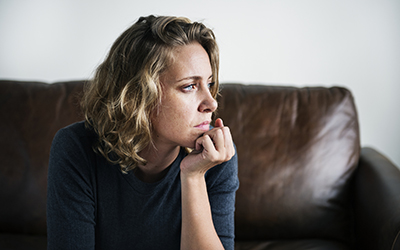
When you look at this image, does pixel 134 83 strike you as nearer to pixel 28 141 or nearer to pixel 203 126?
pixel 203 126

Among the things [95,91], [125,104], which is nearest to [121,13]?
[95,91]

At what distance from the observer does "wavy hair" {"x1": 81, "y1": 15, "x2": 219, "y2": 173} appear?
89 centimetres

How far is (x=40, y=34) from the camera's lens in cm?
176

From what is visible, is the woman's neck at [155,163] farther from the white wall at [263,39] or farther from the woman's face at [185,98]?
the white wall at [263,39]

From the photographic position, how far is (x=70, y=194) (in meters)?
0.92

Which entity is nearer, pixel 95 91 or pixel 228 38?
pixel 95 91

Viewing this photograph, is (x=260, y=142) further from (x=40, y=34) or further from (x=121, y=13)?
(x=40, y=34)

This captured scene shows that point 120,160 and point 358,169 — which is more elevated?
point 120,160

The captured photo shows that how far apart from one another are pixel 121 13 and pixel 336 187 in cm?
142

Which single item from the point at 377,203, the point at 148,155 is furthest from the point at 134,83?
the point at 377,203

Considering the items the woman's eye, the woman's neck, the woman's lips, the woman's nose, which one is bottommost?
the woman's neck

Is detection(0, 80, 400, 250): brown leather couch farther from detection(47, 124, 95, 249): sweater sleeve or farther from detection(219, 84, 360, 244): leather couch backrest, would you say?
detection(47, 124, 95, 249): sweater sleeve

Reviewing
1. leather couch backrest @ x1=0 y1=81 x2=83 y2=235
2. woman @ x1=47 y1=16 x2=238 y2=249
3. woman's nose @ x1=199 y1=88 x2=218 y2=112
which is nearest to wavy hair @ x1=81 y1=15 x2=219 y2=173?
woman @ x1=47 y1=16 x2=238 y2=249

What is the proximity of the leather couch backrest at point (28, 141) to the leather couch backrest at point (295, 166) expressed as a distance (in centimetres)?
78
